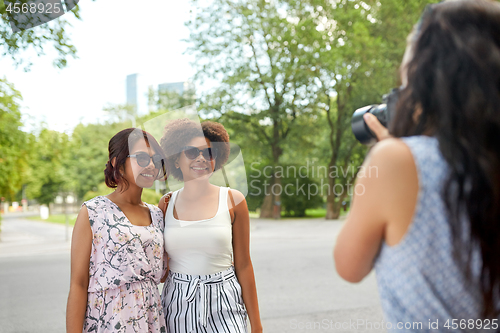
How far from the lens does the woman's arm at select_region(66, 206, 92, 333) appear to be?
154 cm

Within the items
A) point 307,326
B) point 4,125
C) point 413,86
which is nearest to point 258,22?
point 4,125

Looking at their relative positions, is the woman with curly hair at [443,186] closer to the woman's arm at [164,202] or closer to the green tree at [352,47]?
the woman's arm at [164,202]

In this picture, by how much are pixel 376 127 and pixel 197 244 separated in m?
1.06

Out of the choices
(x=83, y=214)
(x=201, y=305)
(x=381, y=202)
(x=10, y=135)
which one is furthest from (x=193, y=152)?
(x=10, y=135)

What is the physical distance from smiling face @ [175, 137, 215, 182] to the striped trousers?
1.45 ft

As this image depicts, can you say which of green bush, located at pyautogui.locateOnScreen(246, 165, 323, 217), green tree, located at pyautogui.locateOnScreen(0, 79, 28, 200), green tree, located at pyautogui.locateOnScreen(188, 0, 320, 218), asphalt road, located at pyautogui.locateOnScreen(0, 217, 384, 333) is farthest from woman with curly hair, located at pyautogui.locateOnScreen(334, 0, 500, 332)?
green bush, located at pyautogui.locateOnScreen(246, 165, 323, 217)

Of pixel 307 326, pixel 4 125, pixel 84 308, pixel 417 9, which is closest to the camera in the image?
pixel 84 308

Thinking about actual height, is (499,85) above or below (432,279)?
above

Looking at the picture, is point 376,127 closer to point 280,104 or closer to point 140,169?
point 140,169

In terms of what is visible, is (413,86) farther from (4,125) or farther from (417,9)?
(417,9)

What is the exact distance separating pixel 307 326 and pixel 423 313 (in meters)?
3.80

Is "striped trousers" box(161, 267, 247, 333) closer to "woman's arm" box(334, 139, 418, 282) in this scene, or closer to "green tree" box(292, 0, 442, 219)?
"woman's arm" box(334, 139, 418, 282)

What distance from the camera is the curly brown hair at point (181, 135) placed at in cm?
182

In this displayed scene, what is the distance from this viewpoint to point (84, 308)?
156 centimetres
